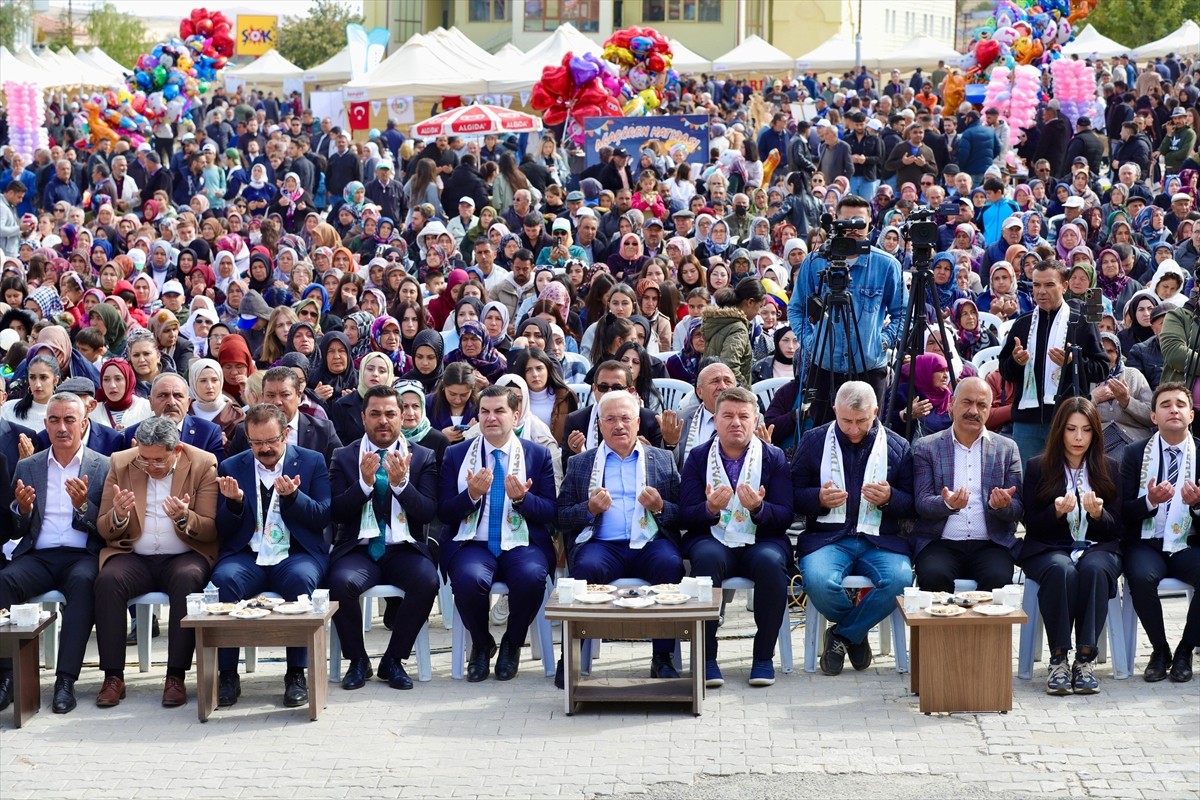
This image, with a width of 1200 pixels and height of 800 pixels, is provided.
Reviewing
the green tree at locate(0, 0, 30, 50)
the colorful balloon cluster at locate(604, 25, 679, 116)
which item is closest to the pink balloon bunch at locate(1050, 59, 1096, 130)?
the colorful balloon cluster at locate(604, 25, 679, 116)

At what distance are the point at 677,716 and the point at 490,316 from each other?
403 centimetres

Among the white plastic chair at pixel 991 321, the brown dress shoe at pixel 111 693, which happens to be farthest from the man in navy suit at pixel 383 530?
the white plastic chair at pixel 991 321

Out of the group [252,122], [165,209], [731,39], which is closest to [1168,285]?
[165,209]

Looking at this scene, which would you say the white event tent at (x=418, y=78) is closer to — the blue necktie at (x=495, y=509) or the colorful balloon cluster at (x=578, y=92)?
the colorful balloon cluster at (x=578, y=92)

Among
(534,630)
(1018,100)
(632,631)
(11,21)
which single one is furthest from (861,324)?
(11,21)

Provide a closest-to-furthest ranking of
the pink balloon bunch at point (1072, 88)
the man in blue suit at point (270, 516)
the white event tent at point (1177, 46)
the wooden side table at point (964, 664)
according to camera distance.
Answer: the wooden side table at point (964, 664) → the man in blue suit at point (270, 516) → the pink balloon bunch at point (1072, 88) → the white event tent at point (1177, 46)

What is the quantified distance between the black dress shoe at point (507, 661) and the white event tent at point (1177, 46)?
27.5 metres

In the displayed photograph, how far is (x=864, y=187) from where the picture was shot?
18625 millimetres

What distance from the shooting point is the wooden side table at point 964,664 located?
636 centimetres

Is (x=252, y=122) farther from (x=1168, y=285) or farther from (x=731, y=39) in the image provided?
(x=731, y=39)

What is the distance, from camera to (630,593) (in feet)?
21.8

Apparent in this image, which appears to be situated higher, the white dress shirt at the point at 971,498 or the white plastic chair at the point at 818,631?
the white dress shirt at the point at 971,498

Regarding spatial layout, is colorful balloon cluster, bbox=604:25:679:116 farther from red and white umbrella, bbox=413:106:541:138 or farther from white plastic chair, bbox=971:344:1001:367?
white plastic chair, bbox=971:344:1001:367

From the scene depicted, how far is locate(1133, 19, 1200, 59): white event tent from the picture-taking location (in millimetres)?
30828
